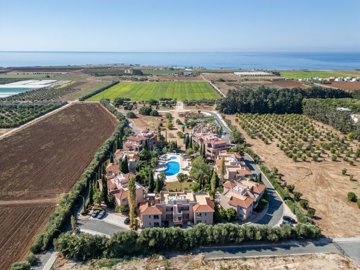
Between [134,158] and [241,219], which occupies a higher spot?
[134,158]

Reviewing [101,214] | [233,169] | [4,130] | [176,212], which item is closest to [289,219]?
[233,169]

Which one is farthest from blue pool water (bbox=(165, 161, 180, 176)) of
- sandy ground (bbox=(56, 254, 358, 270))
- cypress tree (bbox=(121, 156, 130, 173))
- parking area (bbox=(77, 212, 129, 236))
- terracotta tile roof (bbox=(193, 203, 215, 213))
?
sandy ground (bbox=(56, 254, 358, 270))

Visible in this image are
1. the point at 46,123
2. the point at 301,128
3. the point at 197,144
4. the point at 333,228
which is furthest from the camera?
the point at 46,123

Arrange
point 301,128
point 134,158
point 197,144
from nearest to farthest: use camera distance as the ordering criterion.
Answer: point 134,158 < point 197,144 < point 301,128

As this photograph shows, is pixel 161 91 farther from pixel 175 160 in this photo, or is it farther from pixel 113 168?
pixel 113 168

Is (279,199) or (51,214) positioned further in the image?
(279,199)

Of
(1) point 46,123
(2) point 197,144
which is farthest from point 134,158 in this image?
(1) point 46,123

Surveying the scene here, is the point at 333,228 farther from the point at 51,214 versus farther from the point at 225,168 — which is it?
the point at 51,214
